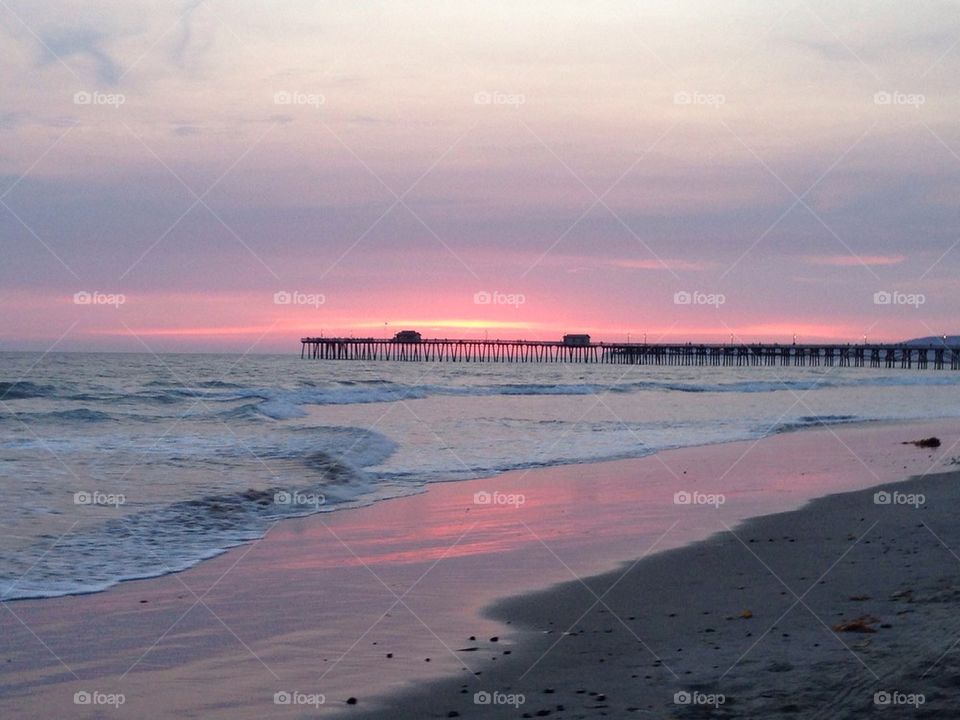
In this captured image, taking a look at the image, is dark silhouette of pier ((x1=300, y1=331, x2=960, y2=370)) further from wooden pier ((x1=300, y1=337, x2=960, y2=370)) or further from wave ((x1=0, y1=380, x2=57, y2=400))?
wave ((x1=0, y1=380, x2=57, y2=400))

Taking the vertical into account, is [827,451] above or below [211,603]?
above

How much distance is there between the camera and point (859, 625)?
647 cm

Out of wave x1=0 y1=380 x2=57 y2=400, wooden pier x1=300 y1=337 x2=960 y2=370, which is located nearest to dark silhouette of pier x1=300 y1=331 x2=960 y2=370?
wooden pier x1=300 y1=337 x2=960 y2=370

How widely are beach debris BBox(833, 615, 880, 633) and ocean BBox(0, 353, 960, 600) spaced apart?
6.19m

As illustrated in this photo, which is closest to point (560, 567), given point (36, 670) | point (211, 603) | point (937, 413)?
point (211, 603)

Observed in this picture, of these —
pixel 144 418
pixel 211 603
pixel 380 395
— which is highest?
pixel 380 395

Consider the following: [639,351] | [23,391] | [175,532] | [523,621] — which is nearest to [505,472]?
[175,532]

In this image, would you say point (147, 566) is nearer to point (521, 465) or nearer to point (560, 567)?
point (560, 567)

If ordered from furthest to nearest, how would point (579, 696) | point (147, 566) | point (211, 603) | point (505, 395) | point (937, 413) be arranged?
1. point (505, 395)
2. point (937, 413)
3. point (147, 566)
4. point (211, 603)
5. point (579, 696)

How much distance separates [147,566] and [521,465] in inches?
405

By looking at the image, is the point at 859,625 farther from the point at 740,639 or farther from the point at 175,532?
the point at 175,532

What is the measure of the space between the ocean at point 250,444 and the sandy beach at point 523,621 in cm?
101

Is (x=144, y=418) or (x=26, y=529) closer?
(x=26, y=529)

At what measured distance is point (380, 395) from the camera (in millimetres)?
47344
